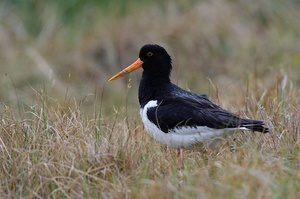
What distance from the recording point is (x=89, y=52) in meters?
13.2

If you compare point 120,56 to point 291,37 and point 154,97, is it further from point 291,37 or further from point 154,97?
point 154,97

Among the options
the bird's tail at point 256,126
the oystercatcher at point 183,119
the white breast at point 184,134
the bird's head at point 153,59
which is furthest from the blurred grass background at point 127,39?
the bird's tail at point 256,126

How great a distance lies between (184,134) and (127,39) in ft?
21.4

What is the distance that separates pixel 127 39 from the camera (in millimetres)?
13055

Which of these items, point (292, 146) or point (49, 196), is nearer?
point (49, 196)

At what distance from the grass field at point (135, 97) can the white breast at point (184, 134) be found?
0.25ft

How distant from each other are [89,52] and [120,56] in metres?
0.54

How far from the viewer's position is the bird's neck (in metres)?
7.26

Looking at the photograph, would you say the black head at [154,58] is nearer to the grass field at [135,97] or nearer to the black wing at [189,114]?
the grass field at [135,97]

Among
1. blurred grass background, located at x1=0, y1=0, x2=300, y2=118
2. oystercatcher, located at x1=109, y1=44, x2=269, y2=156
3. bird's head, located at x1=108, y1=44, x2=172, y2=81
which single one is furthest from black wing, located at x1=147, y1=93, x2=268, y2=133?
blurred grass background, located at x1=0, y1=0, x2=300, y2=118

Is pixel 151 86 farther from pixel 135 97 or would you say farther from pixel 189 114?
pixel 135 97

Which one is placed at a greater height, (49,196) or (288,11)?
(288,11)

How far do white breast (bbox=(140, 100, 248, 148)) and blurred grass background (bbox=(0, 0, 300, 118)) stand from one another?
5.00 metres

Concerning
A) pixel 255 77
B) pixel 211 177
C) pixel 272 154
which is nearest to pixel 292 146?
pixel 272 154
